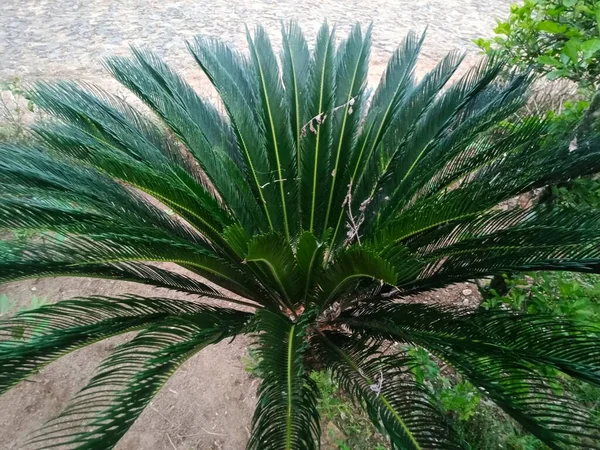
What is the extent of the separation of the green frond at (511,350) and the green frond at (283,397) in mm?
492

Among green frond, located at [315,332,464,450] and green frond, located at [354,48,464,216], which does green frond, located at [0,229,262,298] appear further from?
green frond, located at [354,48,464,216]

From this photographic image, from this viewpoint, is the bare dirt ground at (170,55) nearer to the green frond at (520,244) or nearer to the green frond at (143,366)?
the green frond at (143,366)

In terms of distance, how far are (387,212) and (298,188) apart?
1.93 ft

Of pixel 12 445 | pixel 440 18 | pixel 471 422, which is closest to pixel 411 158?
pixel 471 422

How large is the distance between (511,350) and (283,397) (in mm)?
868

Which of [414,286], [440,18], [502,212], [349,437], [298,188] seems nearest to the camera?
[502,212]

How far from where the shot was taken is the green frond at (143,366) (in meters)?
1.55

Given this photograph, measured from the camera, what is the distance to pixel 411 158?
2525mm

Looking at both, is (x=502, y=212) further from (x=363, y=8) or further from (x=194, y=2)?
(x=194, y=2)

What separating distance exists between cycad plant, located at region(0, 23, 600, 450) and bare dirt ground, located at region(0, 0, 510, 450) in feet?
1.91

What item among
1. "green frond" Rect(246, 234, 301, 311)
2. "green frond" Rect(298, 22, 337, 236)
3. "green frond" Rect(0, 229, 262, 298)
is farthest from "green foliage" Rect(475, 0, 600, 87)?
"green frond" Rect(0, 229, 262, 298)

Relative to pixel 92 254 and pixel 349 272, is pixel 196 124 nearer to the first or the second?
pixel 92 254

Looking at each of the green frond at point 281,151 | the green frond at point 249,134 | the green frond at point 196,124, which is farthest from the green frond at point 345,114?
the green frond at point 196,124

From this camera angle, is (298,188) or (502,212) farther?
(298,188)
